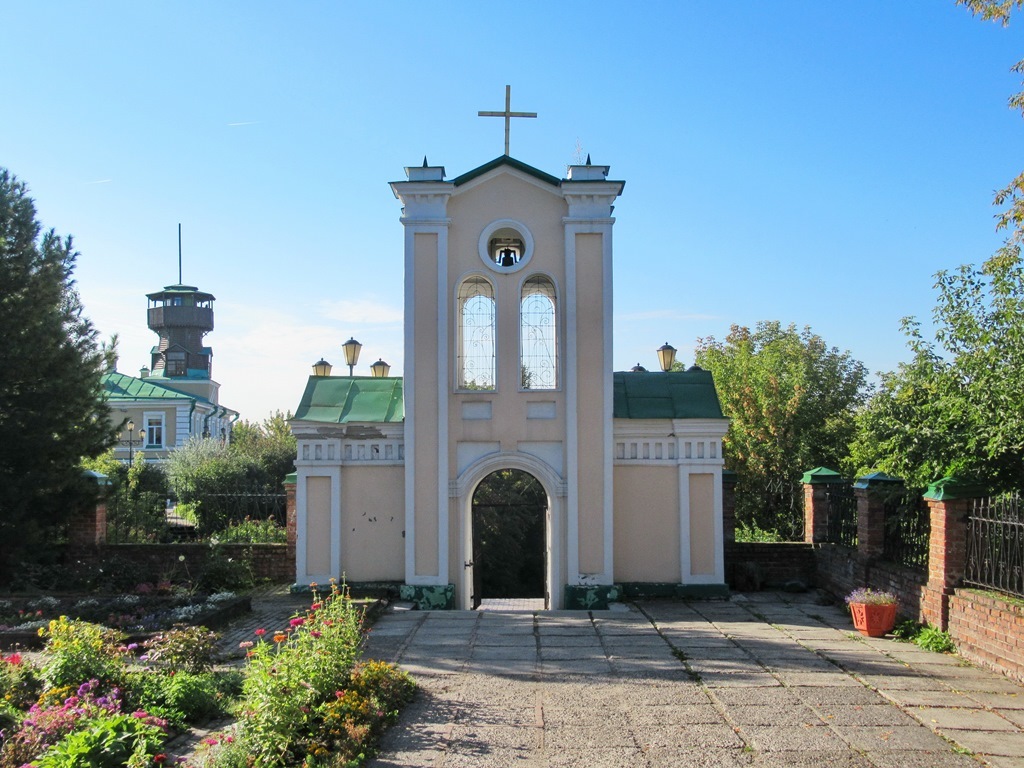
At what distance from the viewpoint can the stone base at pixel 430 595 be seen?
1284 centimetres

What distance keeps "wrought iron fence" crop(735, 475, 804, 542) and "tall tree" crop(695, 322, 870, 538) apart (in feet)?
0.09

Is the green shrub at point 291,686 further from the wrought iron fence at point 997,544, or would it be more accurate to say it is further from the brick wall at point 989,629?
the wrought iron fence at point 997,544

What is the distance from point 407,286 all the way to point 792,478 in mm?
14809

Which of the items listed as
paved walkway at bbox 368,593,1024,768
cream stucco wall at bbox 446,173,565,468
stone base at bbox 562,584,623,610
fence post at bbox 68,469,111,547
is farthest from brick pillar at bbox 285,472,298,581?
stone base at bbox 562,584,623,610

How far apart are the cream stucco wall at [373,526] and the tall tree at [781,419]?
38.1 ft

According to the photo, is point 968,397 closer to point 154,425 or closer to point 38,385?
point 38,385

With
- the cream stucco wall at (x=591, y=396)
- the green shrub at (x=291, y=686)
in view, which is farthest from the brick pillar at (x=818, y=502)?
the green shrub at (x=291, y=686)

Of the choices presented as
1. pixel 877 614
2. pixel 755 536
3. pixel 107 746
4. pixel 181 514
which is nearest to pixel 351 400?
pixel 877 614

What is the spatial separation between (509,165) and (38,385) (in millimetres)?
7929

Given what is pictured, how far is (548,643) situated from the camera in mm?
9984

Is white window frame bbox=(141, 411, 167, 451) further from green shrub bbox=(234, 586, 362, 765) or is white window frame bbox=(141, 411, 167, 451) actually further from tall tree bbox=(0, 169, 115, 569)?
green shrub bbox=(234, 586, 362, 765)

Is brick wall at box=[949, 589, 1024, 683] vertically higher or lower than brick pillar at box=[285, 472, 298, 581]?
lower

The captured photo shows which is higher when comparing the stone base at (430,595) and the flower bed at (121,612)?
the flower bed at (121,612)

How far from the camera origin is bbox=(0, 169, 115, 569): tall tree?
43.7 ft
